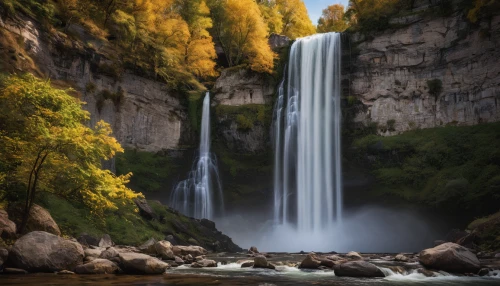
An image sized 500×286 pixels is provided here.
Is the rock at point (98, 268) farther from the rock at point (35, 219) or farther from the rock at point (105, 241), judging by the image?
the rock at point (105, 241)

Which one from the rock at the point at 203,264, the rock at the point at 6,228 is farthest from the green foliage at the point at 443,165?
the rock at the point at 6,228

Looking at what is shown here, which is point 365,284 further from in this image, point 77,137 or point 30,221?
point 30,221

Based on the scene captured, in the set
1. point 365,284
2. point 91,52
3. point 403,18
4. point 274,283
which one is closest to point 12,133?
point 274,283

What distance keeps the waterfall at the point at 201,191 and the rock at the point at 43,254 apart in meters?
25.2

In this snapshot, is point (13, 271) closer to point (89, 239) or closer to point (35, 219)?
point (35, 219)

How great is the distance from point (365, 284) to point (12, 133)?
14457mm

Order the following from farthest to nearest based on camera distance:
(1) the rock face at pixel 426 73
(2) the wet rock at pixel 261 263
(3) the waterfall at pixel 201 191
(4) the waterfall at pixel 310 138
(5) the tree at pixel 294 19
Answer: (5) the tree at pixel 294 19, (3) the waterfall at pixel 201 191, (4) the waterfall at pixel 310 138, (1) the rock face at pixel 426 73, (2) the wet rock at pixel 261 263

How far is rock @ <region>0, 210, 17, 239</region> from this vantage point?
14.6 meters

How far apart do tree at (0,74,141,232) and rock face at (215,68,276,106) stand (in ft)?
90.8

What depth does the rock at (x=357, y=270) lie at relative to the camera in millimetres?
13719

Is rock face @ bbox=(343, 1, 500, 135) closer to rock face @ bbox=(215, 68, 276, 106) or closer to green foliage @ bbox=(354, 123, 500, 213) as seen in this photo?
green foliage @ bbox=(354, 123, 500, 213)

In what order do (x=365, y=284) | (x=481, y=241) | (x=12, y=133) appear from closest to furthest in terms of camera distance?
(x=365, y=284) < (x=12, y=133) < (x=481, y=241)

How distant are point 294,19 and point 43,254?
Result: 2039 inches

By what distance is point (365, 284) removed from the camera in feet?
37.9
